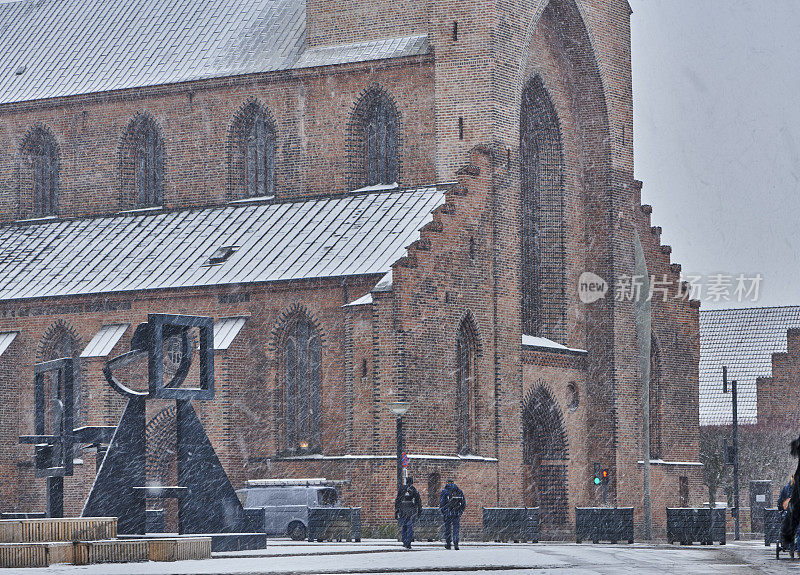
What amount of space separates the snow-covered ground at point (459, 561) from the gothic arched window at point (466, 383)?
8434mm

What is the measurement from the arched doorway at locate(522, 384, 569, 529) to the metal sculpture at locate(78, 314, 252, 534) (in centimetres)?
1799

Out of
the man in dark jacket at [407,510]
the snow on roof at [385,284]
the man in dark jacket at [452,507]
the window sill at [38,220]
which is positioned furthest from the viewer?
the window sill at [38,220]

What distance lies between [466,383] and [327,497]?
5761mm

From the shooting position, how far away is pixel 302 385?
1855 inches

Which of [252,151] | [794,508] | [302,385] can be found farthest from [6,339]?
[794,508]

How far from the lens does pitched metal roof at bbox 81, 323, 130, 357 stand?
4869 cm

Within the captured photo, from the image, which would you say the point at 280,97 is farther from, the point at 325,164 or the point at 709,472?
the point at 709,472

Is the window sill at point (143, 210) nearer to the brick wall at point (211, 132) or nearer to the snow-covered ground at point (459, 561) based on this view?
the brick wall at point (211, 132)

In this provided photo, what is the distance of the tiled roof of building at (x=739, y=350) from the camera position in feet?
235

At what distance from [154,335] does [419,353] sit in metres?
12.1

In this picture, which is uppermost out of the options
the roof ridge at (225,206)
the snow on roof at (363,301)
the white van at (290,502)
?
the roof ridge at (225,206)

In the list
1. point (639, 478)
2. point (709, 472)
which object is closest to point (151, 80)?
point (639, 478)

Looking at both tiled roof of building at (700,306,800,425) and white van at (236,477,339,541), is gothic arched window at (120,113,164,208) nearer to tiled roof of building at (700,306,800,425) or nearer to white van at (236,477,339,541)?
white van at (236,477,339,541)

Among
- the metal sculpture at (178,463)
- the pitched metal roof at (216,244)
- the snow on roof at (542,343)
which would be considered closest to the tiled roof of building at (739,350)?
the snow on roof at (542,343)
